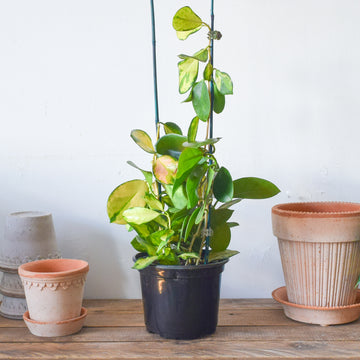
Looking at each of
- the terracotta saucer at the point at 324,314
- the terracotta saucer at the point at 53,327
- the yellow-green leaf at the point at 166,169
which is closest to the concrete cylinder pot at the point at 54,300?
the terracotta saucer at the point at 53,327

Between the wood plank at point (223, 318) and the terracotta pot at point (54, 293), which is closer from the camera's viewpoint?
the terracotta pot at point (54, 293)

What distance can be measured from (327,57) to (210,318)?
78cm

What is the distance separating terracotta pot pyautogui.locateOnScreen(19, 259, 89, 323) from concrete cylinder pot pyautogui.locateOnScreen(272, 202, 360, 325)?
19.1 inches

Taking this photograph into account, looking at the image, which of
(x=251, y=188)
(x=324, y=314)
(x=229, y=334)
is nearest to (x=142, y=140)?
(x=251, y=188)

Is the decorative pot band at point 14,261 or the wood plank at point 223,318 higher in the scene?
the decorative pot band at point 14,261

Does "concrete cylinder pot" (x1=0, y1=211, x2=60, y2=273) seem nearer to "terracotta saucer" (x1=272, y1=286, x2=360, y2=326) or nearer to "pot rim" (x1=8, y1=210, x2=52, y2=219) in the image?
"pot rim" (x1=8, y1=210, x2=52, y2=219)

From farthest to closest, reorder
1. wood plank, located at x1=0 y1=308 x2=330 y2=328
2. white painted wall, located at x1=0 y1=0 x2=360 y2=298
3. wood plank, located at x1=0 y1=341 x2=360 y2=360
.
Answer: white painted wall, located at x1=0 y1=0 x2=360 y2=298, wood plank, located at x1=0 y1=308 x2=330 y2=328, wood plank, located at x1=0 y1=341 x2=360 y2=360

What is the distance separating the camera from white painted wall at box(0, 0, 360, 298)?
4.81 ft

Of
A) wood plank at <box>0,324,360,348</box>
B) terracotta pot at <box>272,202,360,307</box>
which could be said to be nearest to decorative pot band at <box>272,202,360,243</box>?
terracotta pot at <box>272,202,360,307</box>

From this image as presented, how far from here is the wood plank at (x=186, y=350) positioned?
107 cm

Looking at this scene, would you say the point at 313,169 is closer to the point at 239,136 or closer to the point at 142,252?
the point at 239,136

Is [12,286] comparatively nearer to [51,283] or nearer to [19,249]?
[19,249]

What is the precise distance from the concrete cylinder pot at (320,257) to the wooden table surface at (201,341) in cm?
6

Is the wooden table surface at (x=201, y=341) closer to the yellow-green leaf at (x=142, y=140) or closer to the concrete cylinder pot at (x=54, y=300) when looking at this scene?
the concrete cylinder pot at (x=54, y=300)
